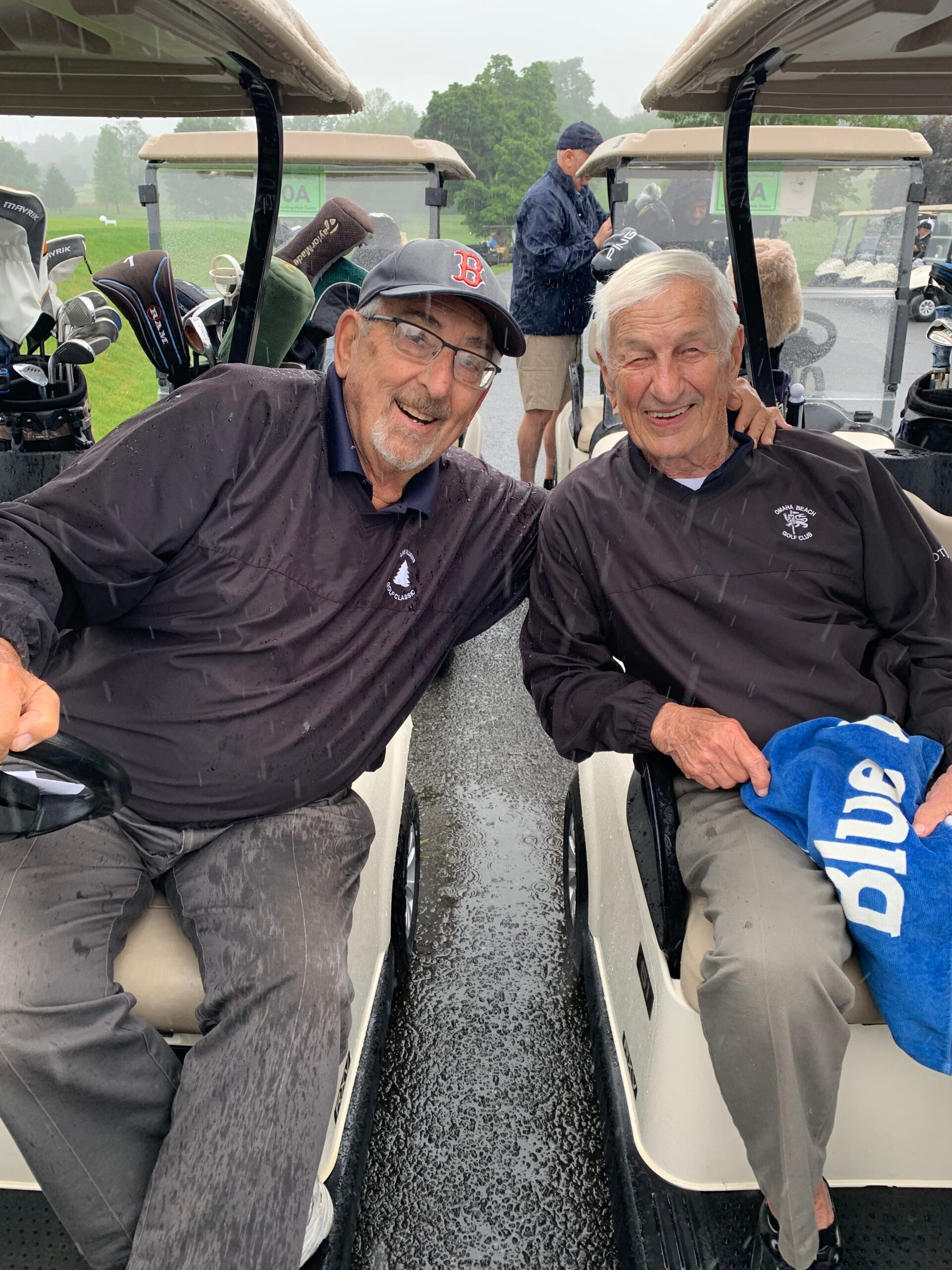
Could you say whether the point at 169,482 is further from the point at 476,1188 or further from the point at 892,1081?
the point at 892,1081

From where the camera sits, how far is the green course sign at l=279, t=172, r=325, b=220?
503 cm

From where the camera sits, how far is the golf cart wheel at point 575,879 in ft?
Result: 7.22

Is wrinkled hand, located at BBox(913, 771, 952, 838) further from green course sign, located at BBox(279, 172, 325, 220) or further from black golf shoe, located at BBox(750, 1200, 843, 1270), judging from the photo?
green course sign, located at BBox(279, 172, 325, 220)

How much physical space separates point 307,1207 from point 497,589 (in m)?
1.10

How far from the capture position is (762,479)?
1.88 meters

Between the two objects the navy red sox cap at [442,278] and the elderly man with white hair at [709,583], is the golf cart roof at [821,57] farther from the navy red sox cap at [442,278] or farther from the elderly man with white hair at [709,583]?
the navy red sox cap at [442,278]

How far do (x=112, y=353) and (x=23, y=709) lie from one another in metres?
5.51

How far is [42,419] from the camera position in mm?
3191

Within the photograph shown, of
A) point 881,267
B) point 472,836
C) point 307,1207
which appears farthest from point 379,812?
point 881,267

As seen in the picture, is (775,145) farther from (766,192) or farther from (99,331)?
(99,331)

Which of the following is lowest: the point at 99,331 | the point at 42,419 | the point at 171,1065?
the point at 171,1065

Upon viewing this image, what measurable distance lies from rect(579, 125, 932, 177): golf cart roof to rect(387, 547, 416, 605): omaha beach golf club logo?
10.8 ft

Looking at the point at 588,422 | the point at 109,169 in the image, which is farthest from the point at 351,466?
the point at 588,422

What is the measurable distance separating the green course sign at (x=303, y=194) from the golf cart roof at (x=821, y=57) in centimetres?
302
